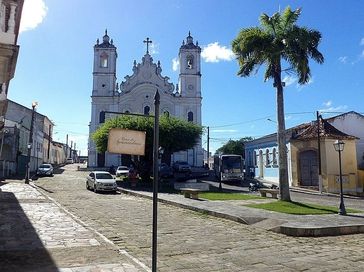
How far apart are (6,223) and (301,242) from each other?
8805 millimetres

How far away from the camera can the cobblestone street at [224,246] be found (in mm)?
7551

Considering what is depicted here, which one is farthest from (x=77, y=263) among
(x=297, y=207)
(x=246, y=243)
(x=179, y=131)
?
(x=179, y=131)

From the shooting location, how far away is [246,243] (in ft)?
32.2

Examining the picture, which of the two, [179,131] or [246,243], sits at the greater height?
[179,131]

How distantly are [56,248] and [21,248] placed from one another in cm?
77

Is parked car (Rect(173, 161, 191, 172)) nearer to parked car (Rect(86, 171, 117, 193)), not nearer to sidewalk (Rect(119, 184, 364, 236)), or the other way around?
parked car (Rect(86, 171, 117, 193))

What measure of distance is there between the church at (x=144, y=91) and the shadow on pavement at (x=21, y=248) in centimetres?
4563

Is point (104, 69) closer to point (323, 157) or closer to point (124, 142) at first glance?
point (323, 157)

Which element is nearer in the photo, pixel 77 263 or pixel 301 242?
pixel 77 263

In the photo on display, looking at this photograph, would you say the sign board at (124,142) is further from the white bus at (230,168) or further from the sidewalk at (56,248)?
the white bus at (230,168)

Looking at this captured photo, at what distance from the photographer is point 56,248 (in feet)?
28.8

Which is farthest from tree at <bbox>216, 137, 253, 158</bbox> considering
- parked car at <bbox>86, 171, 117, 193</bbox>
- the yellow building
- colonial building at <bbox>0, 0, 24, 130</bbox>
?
colonial building at <bbox>0, 0, 24, 130</bbox>

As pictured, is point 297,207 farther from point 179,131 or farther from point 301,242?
point 179,131

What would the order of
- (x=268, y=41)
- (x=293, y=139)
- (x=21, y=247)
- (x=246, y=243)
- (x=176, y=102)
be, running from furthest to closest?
(x=176, y=102), (x=293, y=139), (x=268, y=41), (x=246, y=243), (x=21, y=247)
